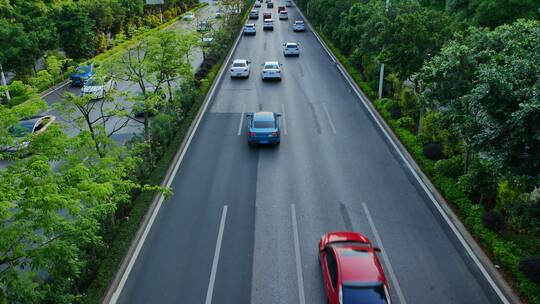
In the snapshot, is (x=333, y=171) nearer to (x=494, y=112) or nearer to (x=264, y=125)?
(x=264, y=125)

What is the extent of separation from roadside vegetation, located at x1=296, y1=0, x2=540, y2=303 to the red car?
168 inches

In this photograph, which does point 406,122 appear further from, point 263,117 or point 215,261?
point 215,261

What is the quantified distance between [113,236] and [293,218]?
6.54 meters

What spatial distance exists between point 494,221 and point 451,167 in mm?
3928

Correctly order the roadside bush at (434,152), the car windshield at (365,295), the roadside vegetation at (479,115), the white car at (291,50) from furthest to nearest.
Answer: the white car at (291,50) → the roadside bush at (434,152) → the roadside vegetation at (479,115) → the car windshield at (365,295)

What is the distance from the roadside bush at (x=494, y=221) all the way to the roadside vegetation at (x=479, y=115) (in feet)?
0.10

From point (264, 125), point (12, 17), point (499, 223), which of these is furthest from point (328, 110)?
point (12, 17)

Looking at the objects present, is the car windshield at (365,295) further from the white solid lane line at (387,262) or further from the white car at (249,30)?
the white car at (249,30)

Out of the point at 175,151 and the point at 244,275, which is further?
the point at 175,151

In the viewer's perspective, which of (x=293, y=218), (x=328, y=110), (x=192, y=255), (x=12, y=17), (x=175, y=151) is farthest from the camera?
(x=12, y=17)

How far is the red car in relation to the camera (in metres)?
11.6

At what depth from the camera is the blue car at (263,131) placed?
22828 mm

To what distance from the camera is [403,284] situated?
13703mm

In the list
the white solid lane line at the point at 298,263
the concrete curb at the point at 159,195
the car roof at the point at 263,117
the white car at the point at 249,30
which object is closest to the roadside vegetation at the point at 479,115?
the white solid lane line at the point at 298,263
